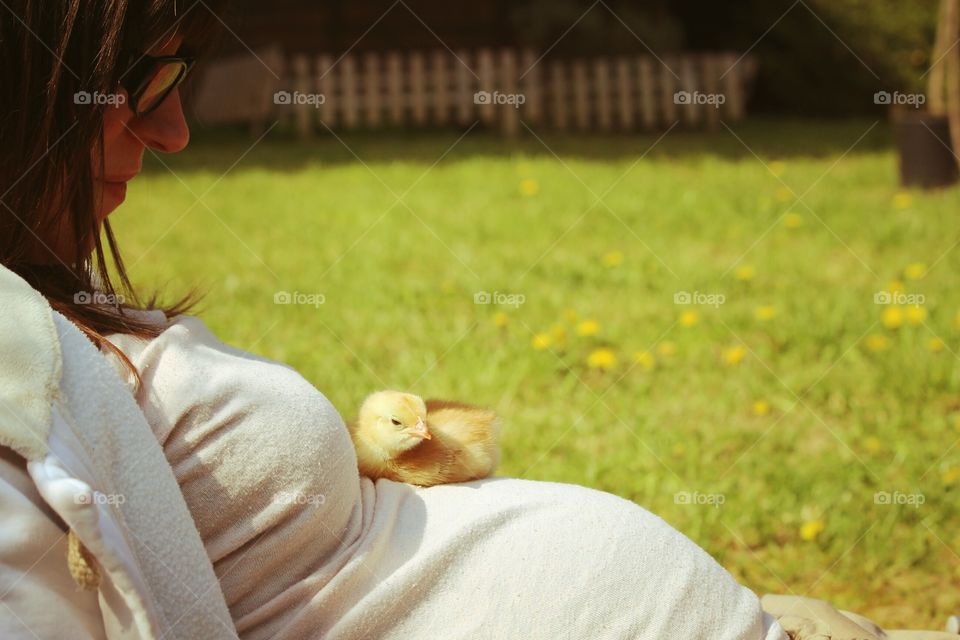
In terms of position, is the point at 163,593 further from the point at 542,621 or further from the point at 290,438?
the point at 542,621

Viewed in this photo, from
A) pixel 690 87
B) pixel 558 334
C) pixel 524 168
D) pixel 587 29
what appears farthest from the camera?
pixel 587 29

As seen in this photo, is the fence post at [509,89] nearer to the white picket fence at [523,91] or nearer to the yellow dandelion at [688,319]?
the white picket fence at [523,91]

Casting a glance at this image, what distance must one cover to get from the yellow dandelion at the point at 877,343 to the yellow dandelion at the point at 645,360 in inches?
38.7

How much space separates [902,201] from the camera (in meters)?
7.36

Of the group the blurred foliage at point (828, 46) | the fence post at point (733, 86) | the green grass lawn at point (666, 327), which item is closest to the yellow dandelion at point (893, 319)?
the green grass lawn at point (666, 327)

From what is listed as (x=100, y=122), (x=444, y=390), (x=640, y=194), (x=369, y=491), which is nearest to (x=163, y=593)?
(x=369, y=491)

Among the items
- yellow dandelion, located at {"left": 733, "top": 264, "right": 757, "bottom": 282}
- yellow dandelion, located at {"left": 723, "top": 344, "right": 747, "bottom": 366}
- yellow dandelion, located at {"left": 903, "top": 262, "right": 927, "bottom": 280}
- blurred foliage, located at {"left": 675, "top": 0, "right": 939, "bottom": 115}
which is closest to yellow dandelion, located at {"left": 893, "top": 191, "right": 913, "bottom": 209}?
yellow dandelion, located at {"left": 903, "top": 262, "right": 927, "bottom": 280}

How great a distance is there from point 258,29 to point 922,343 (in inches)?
547

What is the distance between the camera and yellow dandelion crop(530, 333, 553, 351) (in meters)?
4.46

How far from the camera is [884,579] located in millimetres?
2945

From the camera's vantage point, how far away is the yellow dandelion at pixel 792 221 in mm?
6586

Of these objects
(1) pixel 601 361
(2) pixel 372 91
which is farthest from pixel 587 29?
(1) pixel 601 361

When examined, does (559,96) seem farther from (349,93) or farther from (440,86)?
(349,93)

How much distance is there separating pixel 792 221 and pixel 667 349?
8.50ft
